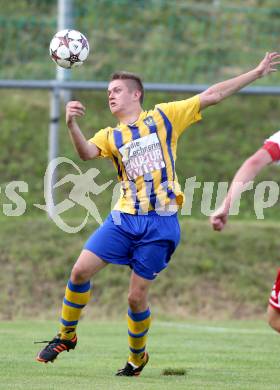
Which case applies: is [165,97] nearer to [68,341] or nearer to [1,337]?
[1,337]

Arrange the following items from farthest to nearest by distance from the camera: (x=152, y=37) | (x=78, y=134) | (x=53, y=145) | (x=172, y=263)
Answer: (x=152, y=37)
(x=53, y=145)
(x=172, y=263)
(x=78, y=134)

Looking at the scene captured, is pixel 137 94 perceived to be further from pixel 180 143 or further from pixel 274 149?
pixel 180 143

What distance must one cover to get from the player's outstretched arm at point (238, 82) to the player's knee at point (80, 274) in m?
1.61

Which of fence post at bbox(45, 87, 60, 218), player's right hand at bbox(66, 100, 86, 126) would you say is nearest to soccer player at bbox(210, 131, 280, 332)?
player's right hand at bbox(66, 100, 86, 126)

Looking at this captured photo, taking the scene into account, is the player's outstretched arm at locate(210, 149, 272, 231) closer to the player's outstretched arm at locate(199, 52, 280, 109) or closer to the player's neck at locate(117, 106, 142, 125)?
the player's outstretched arm at locate(199, 52, 280, 109)

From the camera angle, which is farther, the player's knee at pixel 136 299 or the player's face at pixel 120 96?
the player's face at pixel 120 96

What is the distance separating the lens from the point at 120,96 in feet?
25.5

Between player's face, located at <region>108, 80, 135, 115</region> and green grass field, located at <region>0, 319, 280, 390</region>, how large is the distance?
6.70 ft

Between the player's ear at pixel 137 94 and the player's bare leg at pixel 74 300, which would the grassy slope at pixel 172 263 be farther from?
the player's ear at pixel 137 94

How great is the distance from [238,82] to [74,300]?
208 centimetres

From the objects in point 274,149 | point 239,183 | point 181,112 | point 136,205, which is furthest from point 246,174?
point 181,112

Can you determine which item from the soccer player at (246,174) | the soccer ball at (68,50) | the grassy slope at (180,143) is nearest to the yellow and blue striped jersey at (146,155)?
the soccer ball at (68,50)

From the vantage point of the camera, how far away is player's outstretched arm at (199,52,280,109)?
7531 mm

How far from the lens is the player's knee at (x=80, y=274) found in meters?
7.41
